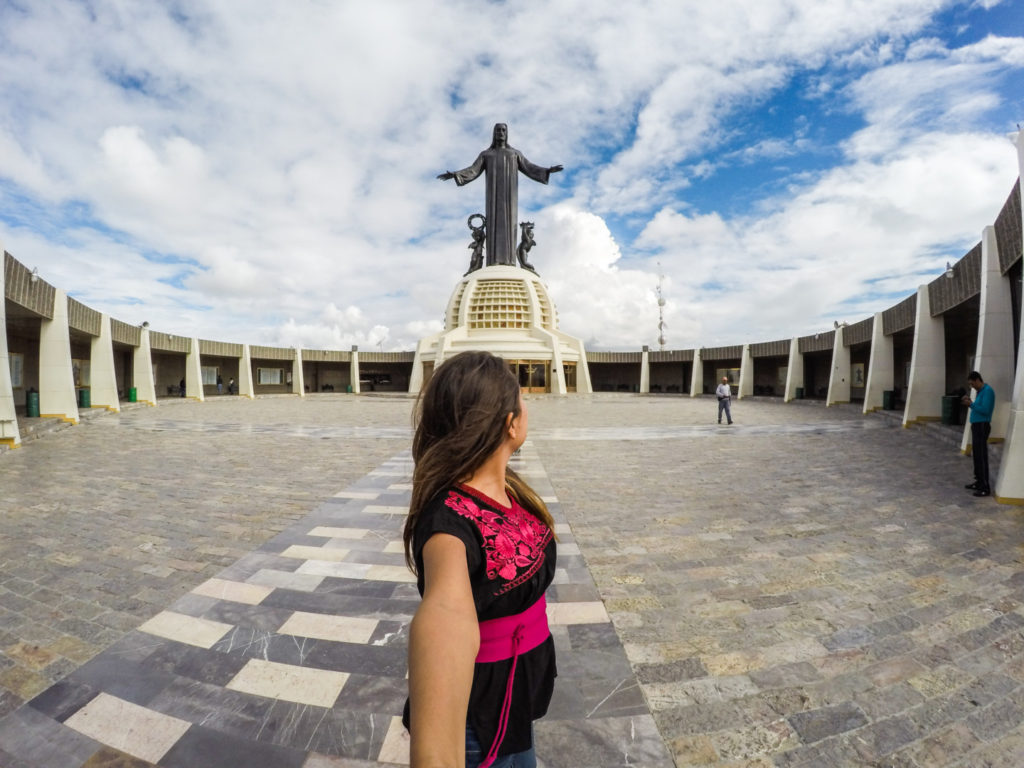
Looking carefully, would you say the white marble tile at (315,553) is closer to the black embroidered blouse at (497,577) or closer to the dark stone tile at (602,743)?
the dark stone tile at (602,743)

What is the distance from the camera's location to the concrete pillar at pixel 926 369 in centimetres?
1436

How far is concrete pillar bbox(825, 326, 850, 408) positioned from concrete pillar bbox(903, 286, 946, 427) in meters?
9.07

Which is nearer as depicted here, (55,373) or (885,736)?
(885,736)

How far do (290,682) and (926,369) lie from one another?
18099mm

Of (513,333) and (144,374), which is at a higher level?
(513,333)

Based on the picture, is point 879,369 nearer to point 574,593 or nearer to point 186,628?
point 574,593

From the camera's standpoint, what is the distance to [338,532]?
544 centimetres

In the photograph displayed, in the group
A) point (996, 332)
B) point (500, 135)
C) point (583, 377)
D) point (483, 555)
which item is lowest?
point (583, 377)

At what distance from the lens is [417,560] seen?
126 centimetres

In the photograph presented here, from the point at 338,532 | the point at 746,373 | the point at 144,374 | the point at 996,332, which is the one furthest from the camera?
the point at 746,373

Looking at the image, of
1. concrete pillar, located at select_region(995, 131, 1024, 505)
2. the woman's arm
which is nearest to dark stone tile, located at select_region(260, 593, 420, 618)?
the woman's arm

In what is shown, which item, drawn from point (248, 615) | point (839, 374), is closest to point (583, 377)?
point (839, 374)

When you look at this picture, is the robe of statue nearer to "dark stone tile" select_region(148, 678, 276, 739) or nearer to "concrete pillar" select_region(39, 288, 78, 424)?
"concrete pillar" select_region(39, 288, 78, 424)

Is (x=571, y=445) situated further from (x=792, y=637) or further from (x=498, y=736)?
(x=498, y=736)
